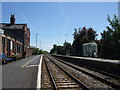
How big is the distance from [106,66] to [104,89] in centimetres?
963

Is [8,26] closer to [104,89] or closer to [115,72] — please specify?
[115,72]

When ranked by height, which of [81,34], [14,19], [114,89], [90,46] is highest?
[14,19]

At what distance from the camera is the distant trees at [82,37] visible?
210ft

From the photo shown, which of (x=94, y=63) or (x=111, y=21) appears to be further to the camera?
(x=111, y=21)

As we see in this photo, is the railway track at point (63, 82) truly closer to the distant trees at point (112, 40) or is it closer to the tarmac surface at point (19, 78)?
the tarmac surface at point (19, 78)

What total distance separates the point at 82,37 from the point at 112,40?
85.8 feet

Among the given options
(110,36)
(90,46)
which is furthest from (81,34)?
(110,36)

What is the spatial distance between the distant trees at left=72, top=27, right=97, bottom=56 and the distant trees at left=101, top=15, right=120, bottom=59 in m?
21.2

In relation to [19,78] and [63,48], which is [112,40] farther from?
[63,48]

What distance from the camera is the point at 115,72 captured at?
1661 centimetres

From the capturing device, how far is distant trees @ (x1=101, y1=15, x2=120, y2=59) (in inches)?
1480

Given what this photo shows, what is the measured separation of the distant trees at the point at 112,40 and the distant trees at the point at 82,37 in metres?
21.2

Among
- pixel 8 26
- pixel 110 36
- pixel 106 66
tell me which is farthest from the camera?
pixel 8 26

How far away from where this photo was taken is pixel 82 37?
214ft
